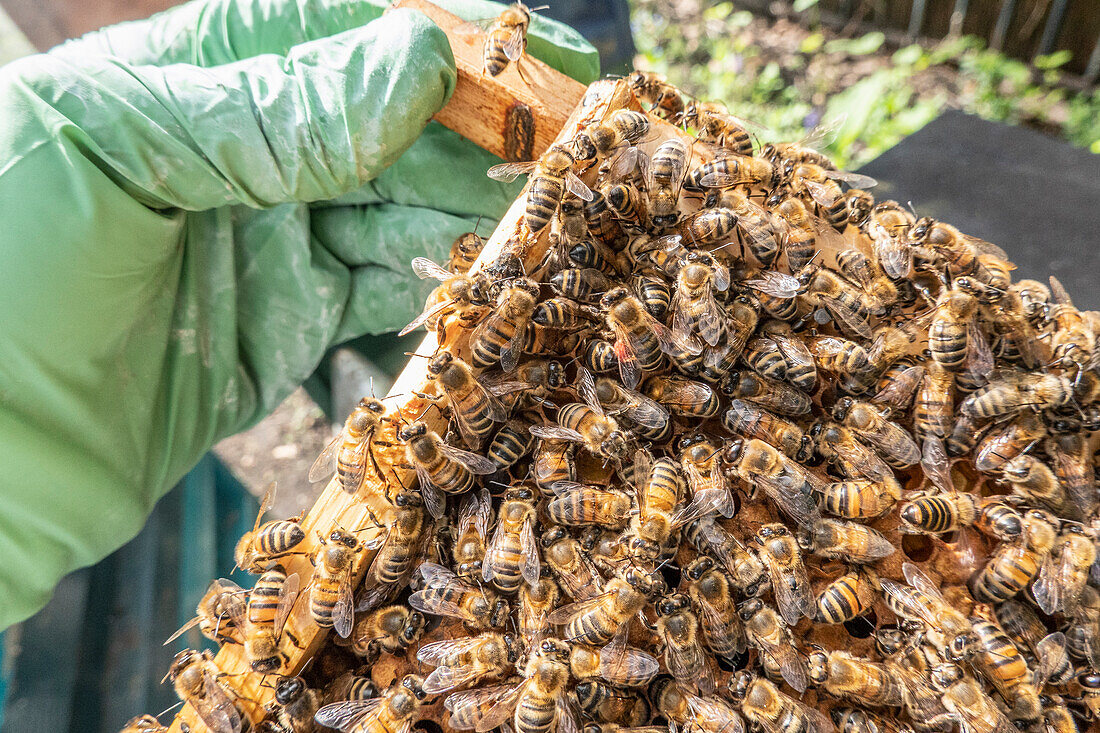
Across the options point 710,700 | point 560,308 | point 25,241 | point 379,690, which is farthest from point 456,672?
point 25,241

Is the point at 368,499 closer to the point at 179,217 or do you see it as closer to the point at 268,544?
the point at 268,544

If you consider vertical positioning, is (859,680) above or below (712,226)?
below

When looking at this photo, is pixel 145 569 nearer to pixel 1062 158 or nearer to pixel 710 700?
pixel 710 700

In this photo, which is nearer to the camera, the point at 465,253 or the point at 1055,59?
the point at 465,253

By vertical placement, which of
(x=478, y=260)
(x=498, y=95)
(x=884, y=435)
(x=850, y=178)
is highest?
(x=498, y=95)

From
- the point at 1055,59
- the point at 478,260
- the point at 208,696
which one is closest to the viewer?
the point at 208,696

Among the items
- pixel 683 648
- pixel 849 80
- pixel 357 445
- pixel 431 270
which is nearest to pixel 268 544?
pixel 357 445

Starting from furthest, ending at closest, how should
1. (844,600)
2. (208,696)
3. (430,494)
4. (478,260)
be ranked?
(478,260)
(430,494)
(208,696)
(844,600)

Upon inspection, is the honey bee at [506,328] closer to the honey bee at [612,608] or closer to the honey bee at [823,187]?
the honey bee at [612,608]
